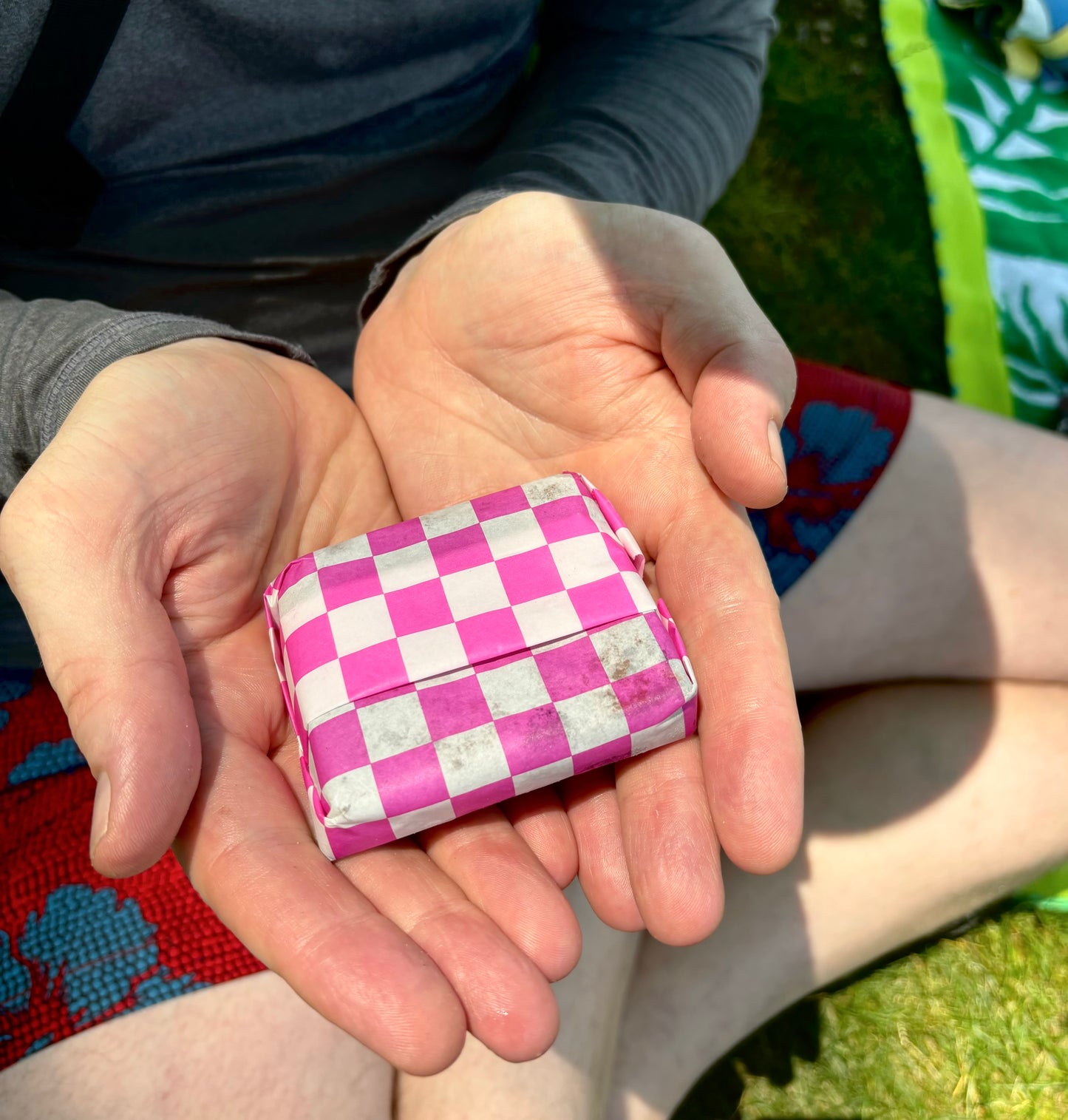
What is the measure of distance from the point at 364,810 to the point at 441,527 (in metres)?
0.52

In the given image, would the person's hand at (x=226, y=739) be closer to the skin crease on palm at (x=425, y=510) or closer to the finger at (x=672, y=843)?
the skin crease on palm at (x=425, y=510)

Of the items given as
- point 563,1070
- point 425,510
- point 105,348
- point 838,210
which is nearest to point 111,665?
point 105,348

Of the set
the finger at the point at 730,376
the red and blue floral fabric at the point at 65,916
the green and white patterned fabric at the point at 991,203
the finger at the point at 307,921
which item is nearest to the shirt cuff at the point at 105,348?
the red and blue floral fabric at the point at 65,916

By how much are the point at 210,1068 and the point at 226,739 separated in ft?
2.04

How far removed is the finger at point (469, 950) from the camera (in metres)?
1.26

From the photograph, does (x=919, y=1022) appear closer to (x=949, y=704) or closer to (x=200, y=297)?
(x=949, y=704)

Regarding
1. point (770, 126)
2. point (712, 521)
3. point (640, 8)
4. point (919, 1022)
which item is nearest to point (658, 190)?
point (640, 8)

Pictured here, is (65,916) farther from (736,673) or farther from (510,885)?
(736,673)

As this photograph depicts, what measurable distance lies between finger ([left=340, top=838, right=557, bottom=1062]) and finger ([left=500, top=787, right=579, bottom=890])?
11 centimetres

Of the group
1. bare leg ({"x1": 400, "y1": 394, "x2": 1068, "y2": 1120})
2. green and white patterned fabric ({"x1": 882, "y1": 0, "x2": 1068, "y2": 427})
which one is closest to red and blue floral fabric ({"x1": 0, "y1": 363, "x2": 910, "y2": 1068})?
bare leg ({"x1": 400, "y1": 394, "x2": 1068, "y2": 1120})

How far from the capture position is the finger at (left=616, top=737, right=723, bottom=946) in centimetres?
134

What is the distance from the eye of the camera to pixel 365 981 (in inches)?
47.6

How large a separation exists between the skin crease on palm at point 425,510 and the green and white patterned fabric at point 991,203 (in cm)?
175

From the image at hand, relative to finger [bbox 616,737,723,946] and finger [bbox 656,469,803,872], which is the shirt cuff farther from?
finger [bbox 616,737,723,946]
